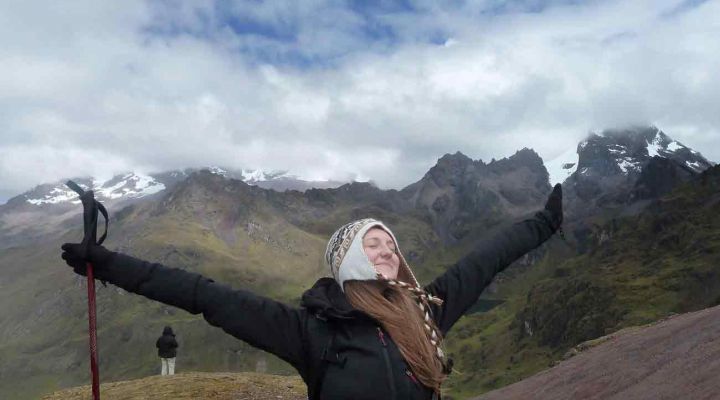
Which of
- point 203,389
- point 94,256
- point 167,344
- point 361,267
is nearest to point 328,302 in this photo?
point 361,267

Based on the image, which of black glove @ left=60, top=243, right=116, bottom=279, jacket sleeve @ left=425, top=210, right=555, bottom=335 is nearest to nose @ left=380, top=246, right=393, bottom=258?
jacket sleeve @ left=425, top=210, right=555, bottom=335

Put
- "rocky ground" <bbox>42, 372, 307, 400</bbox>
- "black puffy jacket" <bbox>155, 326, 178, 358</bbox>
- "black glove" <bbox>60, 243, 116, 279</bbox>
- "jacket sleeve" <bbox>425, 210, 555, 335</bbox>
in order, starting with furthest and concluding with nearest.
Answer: "black puffy jacket" <bbox>155, 326, 178, 358</bbox>
"rocky ground" <bbox>42, 372, 307, 400</bbox>
"jacket sleeve" <bbox>425, 210, 555, 335</bbox>
"black glove" <bbox>60, 243, 116, 279</bbox>

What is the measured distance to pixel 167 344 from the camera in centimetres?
3484

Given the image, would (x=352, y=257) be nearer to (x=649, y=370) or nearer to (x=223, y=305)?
(x=223, y=305)

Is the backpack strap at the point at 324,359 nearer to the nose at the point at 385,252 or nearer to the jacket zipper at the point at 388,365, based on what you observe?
the jacket zipper at the point at 388,365

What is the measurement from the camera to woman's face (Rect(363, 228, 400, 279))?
661 cm

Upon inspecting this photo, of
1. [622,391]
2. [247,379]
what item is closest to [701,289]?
[247,379]

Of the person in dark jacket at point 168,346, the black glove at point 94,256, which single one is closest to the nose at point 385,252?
the black glove at point 94,256

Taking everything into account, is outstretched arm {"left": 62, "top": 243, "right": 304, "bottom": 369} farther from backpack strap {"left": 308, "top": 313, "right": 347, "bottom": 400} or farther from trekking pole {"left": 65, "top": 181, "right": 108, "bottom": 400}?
backpack strap {"left": 308, "top": 313, "right": 347, "bottom": 400}

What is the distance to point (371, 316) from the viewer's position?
6.11 m

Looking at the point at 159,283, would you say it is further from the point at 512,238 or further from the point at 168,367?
the point at 168,367

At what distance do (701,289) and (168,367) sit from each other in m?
191

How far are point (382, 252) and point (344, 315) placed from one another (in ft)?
3.00

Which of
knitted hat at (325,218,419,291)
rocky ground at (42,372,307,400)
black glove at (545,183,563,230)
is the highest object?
black glove at (545,183,563,230)
